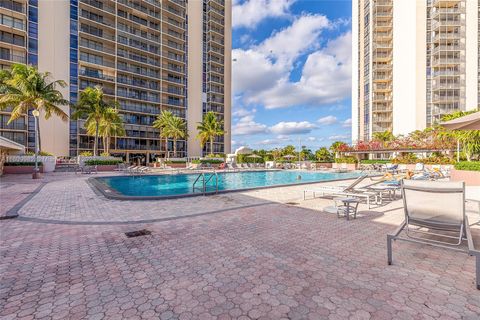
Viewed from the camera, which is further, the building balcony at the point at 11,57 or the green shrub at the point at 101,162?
the building balcony at the point at 11,57

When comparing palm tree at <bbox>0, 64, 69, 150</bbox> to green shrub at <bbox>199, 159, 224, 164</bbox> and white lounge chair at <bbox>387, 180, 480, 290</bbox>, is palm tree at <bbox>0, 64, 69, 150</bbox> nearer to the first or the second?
green shrub at <bbox>199, 159, 224, 164</bbox>

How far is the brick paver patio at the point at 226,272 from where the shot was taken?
2529 mm

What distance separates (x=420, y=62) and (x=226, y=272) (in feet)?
188

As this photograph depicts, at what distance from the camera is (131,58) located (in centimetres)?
4356

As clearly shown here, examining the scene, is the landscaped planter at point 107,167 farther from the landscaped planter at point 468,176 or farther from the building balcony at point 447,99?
the building balcony at point 447,99

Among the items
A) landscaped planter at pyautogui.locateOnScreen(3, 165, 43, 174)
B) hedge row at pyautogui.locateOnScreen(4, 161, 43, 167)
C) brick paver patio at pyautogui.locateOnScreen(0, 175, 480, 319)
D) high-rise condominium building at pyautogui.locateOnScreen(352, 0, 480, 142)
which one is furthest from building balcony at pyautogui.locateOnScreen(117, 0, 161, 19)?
brick paver patio at pyautogui.locateOnScreen(0, 175, 480, 319)

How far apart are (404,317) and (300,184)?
459 inches

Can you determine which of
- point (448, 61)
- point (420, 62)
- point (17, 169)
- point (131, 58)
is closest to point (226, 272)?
point (17, 169)

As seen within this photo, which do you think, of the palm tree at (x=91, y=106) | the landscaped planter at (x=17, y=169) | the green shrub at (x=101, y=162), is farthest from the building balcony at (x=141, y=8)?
the landscaped planter at (x=17, y=169)

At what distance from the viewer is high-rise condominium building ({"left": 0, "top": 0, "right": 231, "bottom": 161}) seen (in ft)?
115

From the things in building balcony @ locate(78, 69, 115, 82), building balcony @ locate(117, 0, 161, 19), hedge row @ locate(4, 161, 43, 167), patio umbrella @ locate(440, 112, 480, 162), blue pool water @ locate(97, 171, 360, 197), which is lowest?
blue pool water @ locate(97, 171, 360, 197)

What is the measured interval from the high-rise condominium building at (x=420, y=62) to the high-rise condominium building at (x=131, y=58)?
1316 inches

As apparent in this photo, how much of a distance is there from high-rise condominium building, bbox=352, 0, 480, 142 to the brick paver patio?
168 ft

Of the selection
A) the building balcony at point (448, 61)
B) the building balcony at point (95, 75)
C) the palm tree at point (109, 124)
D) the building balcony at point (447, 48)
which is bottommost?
the palm tree at point (109, 124)
